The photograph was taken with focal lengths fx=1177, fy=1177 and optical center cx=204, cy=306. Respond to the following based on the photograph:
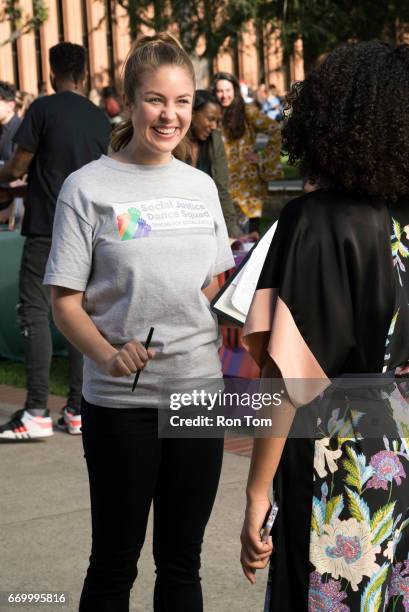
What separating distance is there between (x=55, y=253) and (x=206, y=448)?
61cm

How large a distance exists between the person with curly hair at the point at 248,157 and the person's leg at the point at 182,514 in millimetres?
5985

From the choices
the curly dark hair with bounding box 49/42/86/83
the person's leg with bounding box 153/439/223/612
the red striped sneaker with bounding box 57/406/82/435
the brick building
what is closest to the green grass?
the red striped sneaker with bounding box 57/406/82/435

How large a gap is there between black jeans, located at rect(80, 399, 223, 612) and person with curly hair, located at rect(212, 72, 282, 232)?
19.7 ft

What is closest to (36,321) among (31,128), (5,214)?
(31,128)

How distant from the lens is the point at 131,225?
2844 millimetres

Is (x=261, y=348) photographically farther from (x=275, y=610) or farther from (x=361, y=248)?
(x=275, y=610)

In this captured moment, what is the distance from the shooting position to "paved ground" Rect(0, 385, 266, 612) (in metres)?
4.16

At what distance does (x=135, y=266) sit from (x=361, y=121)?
Answer: 0.85m

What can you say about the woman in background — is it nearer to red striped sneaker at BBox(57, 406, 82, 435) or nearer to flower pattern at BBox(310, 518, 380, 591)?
red striped sneaker at BBox(57, 406, 82, 435)

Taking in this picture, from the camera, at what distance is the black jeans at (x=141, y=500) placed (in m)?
2.87

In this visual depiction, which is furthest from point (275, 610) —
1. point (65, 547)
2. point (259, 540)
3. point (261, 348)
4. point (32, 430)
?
point (32, 430)

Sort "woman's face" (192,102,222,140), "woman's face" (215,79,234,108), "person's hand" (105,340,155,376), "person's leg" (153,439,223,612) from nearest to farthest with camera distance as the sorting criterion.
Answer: "person's hand" (105,340,155,376), "person's leg" (153,439,223,612), "woman's face" (192,102,222,140), "woman's face" (215,79,234,108)

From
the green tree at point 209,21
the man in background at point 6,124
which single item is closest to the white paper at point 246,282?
the man in background at point 6,124

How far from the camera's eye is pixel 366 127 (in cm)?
217
